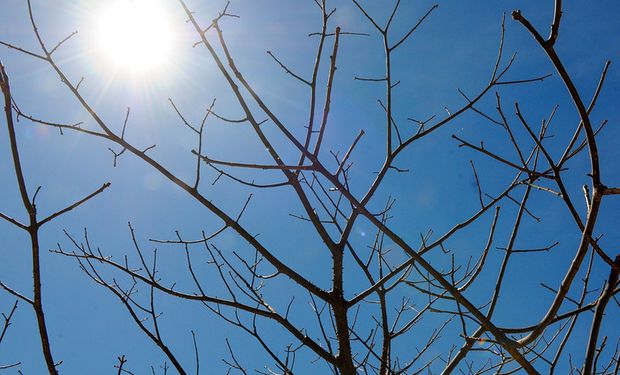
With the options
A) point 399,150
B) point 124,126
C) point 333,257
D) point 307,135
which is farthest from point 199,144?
point 399,150

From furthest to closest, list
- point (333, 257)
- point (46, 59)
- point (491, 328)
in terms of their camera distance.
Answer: point (333, 257) → point (46, 59) → point (491, 328)

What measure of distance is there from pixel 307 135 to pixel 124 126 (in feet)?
2.74

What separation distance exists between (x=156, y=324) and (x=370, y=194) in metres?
1.30

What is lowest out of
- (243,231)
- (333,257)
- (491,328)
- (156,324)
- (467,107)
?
(491,328)

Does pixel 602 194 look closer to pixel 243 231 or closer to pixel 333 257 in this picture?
pixel 243 231

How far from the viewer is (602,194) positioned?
3.95 ft

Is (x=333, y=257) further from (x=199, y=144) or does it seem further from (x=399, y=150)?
(x=199, y=144)

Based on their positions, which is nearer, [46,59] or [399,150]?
[46,59]

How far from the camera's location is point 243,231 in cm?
229

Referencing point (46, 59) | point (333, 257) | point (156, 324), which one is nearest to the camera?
point (46, 59)

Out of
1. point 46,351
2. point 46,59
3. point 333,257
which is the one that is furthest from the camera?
point 333,257

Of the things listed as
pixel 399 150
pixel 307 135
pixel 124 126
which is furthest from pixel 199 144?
pixel 399 150

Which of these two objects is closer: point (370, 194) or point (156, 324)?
point (156, 324)

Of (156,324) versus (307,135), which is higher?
(307,135)
